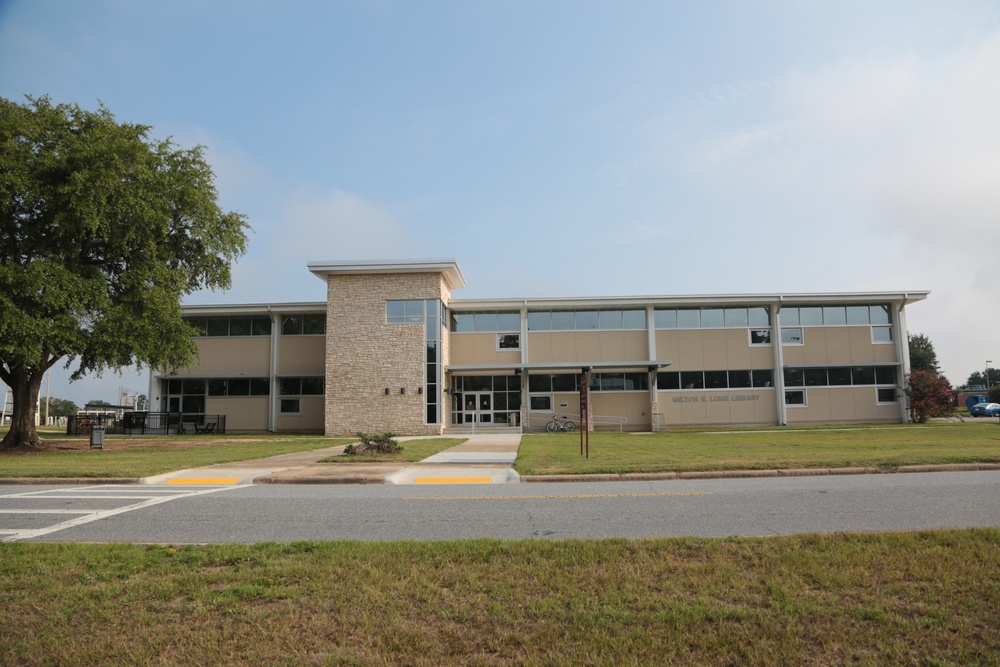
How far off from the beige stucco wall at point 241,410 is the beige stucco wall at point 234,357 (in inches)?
56.2

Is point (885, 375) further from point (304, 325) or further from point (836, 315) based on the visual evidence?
point (304, 325)

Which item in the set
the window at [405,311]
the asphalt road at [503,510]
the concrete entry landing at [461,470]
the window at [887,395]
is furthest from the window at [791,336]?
the asphalt road at [503,510]

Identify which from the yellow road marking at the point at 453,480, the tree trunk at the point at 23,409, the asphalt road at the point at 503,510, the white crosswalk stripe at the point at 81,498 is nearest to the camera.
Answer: the asphalt road at the point at 503,510

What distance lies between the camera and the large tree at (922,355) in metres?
Result: 75.2

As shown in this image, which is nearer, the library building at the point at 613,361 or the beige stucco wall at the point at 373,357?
the beige stucco wall at the point at 373,357

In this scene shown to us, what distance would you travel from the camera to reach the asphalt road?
285 inches

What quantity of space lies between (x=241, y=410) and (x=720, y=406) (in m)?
26.8

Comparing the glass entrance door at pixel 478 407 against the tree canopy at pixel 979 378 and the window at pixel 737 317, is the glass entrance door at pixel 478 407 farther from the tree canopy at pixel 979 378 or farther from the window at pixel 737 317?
the tree canopy at pixel 979 378

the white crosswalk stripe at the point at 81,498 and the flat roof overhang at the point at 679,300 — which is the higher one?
the flat roof overhang at the point at 679,300

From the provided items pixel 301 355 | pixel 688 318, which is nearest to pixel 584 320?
pixel 688 318

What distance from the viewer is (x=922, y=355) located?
75625mm

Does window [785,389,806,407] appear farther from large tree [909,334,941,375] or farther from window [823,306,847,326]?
large tree [909,334,941,375]

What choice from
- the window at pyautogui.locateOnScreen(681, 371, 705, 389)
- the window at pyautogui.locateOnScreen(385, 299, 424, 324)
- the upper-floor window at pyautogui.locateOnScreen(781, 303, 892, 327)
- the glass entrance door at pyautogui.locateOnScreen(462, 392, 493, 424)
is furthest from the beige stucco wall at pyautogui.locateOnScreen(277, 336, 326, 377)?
the upper-floor window at pyautogui.locateOnScreen(781, 303, 892, 327)

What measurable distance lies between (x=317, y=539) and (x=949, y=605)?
538 centimetres
